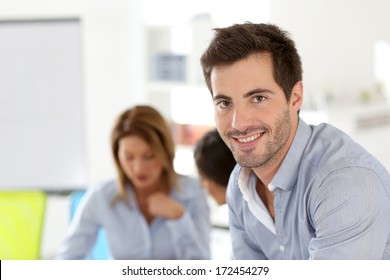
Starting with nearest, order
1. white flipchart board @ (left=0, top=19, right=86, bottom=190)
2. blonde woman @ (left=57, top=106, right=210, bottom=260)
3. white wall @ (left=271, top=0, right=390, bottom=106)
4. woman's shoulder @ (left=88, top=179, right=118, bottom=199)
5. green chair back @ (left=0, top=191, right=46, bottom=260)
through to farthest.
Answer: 1. blonde woman @ (left=57, top=106, right=210, bottom=260)
2. woman's shoulder @ (left=88, top=179, right=118, bottom=199)
3. green chair back @ (left=0, top=191, right=46, bottom=260)
4. white wall @ (left=271, top=0, right=390, bottom=106)
5. white flipchart board @ (left=0, top=19, right=86, bottom=190)

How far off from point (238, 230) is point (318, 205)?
29 cm

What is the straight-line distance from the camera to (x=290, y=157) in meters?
1.15

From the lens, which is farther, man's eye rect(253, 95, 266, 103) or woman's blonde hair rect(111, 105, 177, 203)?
woman's blonde hair rect(111, 105, 177, 203)

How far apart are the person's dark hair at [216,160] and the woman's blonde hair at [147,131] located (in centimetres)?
14

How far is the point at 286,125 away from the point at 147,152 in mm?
Result: 908

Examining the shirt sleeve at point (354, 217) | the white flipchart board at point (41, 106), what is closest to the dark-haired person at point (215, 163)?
the shirt sleeve at point (354, 217)

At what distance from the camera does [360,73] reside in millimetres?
3480

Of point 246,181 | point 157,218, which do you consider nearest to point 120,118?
point 157,218

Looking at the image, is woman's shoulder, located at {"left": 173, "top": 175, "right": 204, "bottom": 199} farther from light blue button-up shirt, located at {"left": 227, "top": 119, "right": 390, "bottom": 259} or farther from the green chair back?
light blue button-up shirt, located at {"left": 227, "top": 119, "right": 390, "bottom": 259}

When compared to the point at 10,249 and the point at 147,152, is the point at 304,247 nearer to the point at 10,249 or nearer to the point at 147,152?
the point at 147,152

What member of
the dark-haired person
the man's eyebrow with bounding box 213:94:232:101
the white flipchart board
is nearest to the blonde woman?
the dark-haired person

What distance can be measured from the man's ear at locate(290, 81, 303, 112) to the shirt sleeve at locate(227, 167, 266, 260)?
0.69 ft

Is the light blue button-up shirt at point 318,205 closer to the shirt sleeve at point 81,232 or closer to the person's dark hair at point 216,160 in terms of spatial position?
the person's dark hair at point 216,160

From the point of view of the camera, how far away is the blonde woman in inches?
77.2
